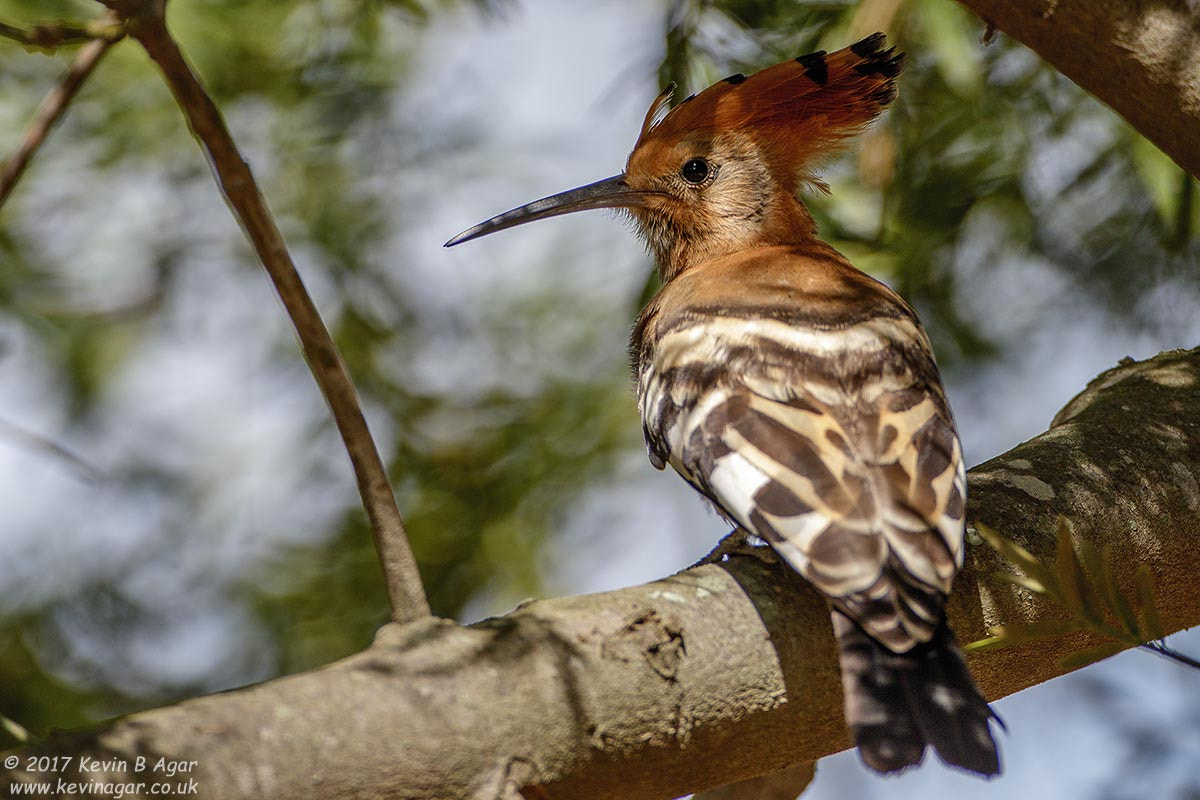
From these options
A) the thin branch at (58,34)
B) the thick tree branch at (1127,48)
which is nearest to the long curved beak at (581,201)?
the thick tree branch at (1127,48)

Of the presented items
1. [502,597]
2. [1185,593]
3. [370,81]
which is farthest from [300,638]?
[1185,593]

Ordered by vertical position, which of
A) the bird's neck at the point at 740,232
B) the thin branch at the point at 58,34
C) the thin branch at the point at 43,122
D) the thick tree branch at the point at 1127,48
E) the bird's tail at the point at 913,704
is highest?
the bird's neck at the point at 740,232

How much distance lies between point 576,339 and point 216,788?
2.72 metres

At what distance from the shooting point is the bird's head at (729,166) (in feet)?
11.5

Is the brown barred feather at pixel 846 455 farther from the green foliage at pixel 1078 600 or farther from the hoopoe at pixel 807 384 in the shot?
the green foliage at pixel 1078 600

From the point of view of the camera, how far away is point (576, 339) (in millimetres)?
4098

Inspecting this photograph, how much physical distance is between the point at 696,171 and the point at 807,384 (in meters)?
1.34

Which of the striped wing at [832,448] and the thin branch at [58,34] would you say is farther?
the striped wing at [832,448]

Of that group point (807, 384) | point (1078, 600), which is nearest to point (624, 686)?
point (1078, 600)

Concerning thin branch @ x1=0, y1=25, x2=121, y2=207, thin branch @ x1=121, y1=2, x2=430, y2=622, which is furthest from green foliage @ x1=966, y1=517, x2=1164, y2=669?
thin branch @ x1=0, y1=25, x2=121, y2=207

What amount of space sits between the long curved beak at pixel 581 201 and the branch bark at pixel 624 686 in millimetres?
1613

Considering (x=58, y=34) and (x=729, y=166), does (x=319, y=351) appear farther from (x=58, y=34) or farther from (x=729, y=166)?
(x=729, y=166)

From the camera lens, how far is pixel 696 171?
12.2 ft

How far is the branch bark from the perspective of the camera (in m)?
1.55
